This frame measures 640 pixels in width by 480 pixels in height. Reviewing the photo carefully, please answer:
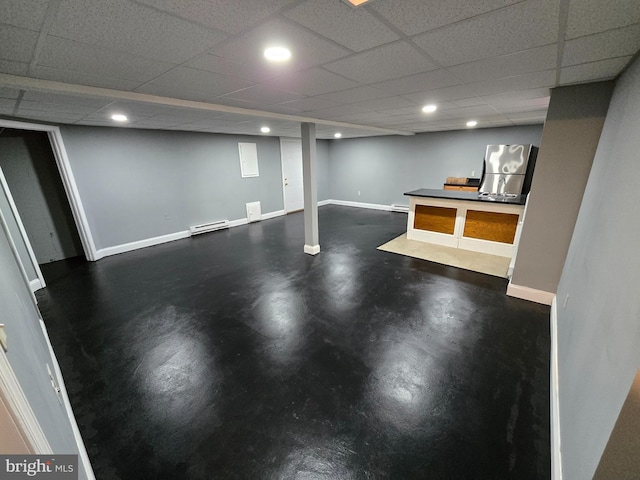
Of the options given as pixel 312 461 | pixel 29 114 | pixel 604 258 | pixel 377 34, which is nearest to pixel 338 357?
pixel 312 461

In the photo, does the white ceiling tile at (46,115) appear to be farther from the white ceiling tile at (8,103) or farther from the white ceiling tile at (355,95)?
the white ceiling tile at (355,95)

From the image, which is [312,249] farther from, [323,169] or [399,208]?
[323,169]

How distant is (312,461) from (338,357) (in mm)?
880

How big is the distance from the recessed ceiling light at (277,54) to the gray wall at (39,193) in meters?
5.24

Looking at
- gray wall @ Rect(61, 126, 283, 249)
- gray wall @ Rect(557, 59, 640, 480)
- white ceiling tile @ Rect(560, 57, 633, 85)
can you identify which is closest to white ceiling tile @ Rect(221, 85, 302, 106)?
white ceiling tile @ Rect(560, 57, 633, 85)

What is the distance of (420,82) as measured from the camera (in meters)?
2.34

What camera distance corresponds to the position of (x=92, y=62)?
174 centimetres

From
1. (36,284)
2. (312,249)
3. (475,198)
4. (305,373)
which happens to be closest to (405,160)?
(475,198)

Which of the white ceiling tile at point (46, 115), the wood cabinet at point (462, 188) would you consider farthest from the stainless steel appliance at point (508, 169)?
the white ceiling tile at point (46, 115)

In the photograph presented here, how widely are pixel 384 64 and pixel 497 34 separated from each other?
69cm

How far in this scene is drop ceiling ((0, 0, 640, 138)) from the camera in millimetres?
1186

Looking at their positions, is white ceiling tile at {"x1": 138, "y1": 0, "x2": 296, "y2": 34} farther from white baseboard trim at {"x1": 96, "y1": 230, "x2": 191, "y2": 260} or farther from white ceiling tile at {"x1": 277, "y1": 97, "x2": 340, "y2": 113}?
white baseboard trim at {"x1": 96, "y1": 230, "x2": 191, "y2": 260}

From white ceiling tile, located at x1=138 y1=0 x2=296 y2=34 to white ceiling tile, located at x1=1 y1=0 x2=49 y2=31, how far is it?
17.9 inches

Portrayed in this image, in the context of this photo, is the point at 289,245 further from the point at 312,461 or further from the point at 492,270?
the point at 312,461
